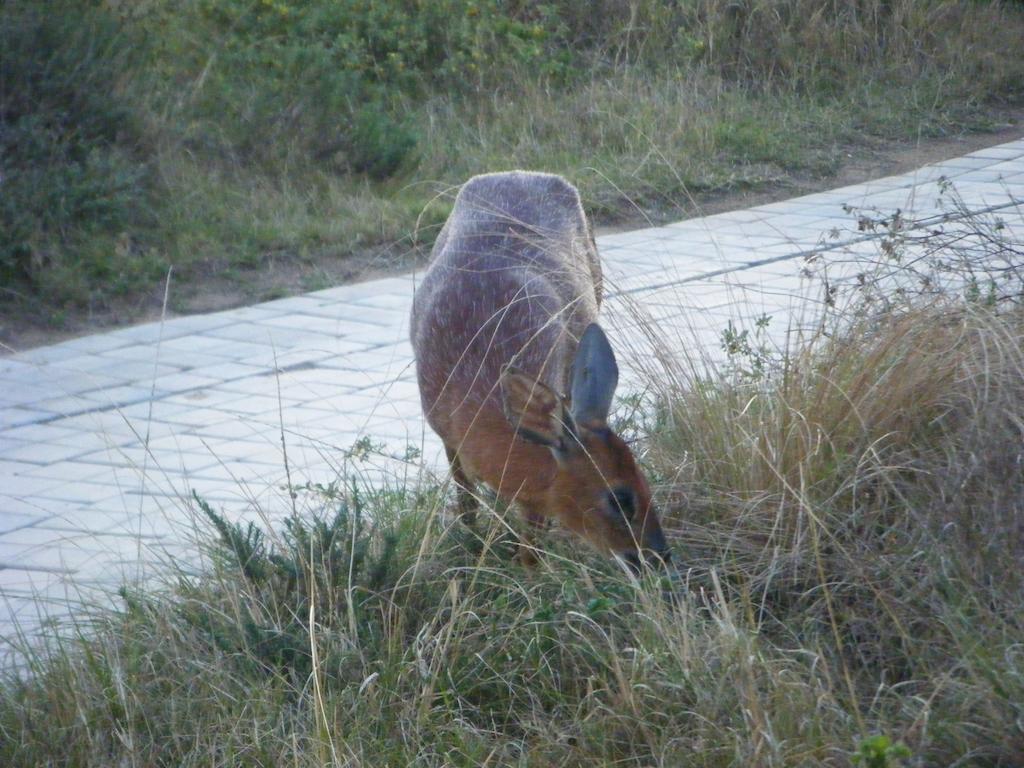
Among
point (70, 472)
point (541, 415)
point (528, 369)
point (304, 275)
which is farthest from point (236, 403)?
point (541, 415)

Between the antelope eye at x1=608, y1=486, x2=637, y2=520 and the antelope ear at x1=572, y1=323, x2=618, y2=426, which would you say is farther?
the antelope ear at x1=572, y1=323, x2=618, y2=426

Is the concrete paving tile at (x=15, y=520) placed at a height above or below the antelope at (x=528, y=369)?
below

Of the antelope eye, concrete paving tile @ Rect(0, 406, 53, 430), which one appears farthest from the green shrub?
the antelope eye

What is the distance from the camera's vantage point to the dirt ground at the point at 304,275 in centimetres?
903

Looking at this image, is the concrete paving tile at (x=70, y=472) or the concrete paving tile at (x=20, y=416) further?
the concrete paving tile at (x=20, y=416)

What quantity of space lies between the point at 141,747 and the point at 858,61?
1435 centimetres

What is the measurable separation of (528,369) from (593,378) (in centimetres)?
93

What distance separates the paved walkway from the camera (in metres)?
5.50

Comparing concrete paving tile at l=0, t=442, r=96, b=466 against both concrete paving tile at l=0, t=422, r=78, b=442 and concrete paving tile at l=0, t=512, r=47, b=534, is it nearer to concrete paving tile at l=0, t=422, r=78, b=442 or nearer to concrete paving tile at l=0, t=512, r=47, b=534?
concrete paving tile at l=0, t=422, r=78, b=442

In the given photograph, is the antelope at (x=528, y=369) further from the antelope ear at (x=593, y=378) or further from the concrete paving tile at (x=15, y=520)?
the concrete paving tile at (x=15, y=520)

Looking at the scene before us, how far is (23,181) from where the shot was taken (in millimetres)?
10031

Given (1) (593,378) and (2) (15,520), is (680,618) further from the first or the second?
(2) (15,520)

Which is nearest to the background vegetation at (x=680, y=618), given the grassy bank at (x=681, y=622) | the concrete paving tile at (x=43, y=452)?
the grassy bank at (x=681, y=622)

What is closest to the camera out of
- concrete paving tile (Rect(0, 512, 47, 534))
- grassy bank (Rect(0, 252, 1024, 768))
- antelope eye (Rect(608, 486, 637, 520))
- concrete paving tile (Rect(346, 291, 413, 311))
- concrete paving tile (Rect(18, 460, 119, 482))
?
grassy bank (Rect(0, 252, 1024, 768))
